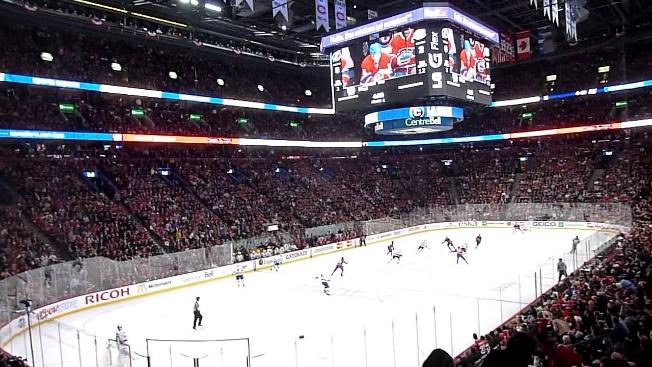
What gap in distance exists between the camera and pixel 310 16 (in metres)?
27.9

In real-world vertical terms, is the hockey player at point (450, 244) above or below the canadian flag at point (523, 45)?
below

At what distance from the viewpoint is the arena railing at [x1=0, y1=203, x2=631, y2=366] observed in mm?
11477

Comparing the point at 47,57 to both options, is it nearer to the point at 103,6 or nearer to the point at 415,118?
the point at 103,6

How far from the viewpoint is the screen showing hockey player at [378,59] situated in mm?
18734

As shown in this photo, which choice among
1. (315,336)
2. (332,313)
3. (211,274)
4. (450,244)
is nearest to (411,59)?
(332,313)

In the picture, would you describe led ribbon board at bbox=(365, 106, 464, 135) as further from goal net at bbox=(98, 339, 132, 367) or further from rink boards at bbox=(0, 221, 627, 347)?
goal net at bbox=(98, 339, 132, 367)

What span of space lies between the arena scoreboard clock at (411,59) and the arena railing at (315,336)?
7.08 meters

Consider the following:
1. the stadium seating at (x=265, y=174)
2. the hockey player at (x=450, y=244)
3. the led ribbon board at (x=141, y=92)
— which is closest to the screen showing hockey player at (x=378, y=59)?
the led ribbon board at (x=141, y=92)

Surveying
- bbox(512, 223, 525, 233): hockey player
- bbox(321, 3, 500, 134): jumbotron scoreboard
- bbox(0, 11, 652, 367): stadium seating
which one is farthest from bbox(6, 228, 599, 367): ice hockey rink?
bbox(321, 3, 500, 134): jumbotron scoreboard

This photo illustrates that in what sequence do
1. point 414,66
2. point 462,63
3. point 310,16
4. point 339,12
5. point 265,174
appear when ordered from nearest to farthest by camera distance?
point 414,66 < point 339,12 < point 462,63 < point 310,16 < point 265,174

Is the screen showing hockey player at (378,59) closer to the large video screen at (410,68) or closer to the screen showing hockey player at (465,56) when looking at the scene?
the large video screen at (410,68)

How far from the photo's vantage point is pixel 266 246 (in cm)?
2661

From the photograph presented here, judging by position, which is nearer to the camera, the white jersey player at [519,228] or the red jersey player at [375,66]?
the red jersey player at [375,66]

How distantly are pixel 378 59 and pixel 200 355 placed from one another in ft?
42.3
